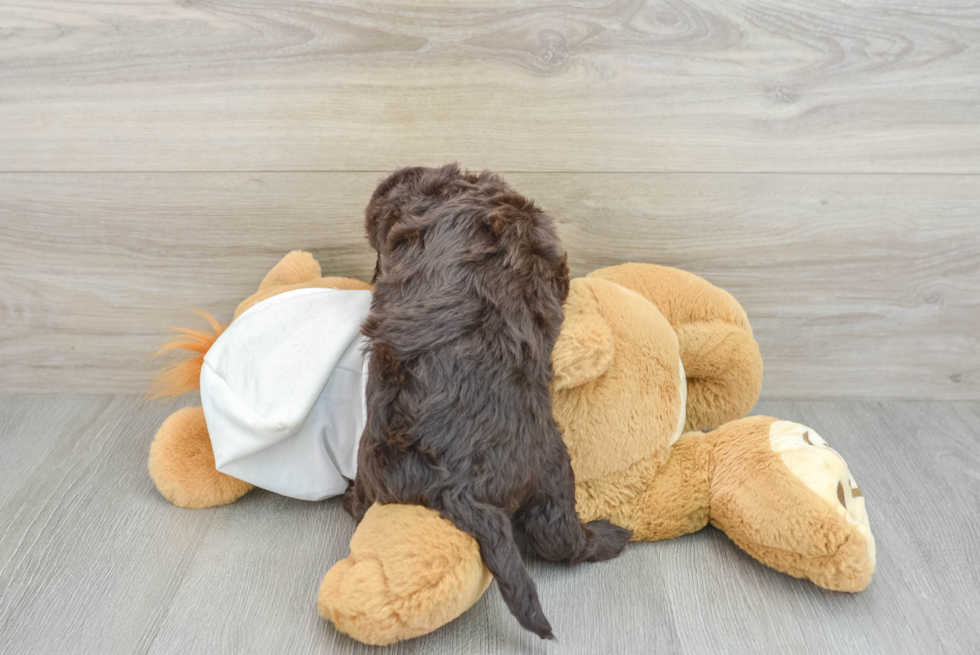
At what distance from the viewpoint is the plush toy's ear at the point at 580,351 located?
2.13 ft

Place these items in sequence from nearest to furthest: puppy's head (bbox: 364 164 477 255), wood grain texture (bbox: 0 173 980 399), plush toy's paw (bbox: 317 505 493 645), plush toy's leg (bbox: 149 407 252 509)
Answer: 1. plush toy's paw (bbox: 317 505 493 645)
2. puppy's head (bbox: 364 164 477 255)
3. plush toy's leg (bbox: 149 407 252 509)
4. wood grain texture (bbox: 0 173 980 399)

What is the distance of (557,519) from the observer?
664 mm

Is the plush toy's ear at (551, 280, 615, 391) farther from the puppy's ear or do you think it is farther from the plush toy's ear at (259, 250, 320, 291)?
the plush toy's ear at (259, 250, 320, 291)

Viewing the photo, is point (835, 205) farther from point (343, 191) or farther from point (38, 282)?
point (38, 282)

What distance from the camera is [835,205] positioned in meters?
0.91

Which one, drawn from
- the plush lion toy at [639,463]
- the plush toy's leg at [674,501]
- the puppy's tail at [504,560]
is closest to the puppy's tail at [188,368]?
the plush lion toy at [639,463]

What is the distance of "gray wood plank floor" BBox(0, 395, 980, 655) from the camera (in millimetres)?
628

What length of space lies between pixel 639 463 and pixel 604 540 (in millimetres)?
82

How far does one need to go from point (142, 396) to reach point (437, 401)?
63 cm

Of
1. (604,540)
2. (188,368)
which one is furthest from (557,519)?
(188,368)

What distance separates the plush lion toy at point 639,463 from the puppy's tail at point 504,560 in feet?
0.04

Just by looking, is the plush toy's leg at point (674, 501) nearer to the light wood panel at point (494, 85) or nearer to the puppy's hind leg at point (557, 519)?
the puppy's hind leg at point (557, 519)

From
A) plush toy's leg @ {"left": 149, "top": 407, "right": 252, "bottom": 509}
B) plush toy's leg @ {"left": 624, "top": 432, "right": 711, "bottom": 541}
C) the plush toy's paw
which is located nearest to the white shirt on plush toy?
plush toy's leg @ {"left": 149, "top": 407, "right": 252, "bottom": 509}

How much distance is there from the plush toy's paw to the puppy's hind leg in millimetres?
81
